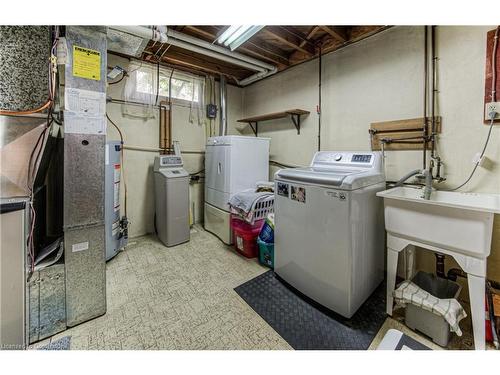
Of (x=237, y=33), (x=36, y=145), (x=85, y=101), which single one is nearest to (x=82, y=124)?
(x=85, y=101)

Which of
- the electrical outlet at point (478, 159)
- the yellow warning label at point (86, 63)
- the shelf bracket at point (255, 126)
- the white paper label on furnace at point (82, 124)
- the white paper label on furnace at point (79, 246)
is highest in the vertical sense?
the shelf bracket at point (255, 126)

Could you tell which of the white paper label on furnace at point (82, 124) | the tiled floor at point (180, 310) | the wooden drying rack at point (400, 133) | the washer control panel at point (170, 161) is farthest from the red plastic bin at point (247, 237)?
the white paper label on furnace at point (82, 124)

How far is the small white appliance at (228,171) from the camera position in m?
2.89

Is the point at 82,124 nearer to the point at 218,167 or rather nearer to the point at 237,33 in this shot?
the point at 237,33

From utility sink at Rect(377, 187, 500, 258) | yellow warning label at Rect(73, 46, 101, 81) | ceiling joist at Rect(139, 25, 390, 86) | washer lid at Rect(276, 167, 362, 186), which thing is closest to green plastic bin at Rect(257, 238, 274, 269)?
washer lid at Rect(276, 167, 362, 186)

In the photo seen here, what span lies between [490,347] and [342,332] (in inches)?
36.3

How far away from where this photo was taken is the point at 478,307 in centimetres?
129

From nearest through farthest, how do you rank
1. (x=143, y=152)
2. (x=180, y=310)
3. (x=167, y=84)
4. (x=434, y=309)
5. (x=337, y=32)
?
(x=434, y=309) < (x=180, y=310) < (x=337, y=32) < (x=143, y=152) < (x=167, y=84)

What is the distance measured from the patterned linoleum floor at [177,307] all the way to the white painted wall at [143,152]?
27.9 inches

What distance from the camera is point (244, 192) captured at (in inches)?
112

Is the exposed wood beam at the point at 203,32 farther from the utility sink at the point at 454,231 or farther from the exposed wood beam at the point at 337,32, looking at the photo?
the utility sink at the point at 454,231

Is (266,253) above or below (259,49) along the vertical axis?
below

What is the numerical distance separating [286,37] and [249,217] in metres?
2.20

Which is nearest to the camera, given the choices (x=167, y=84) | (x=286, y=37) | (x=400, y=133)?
(x=400, y=133)
